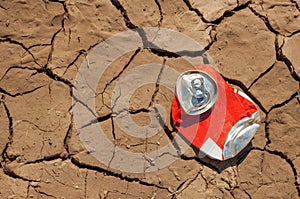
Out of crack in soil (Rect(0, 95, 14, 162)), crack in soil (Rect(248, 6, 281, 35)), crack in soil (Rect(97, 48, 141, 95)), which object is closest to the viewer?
crack in soil (Rect(0, 95, 14, 162))

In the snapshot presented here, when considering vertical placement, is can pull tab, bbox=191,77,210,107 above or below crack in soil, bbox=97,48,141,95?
below

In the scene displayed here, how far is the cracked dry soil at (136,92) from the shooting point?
10.5 feet

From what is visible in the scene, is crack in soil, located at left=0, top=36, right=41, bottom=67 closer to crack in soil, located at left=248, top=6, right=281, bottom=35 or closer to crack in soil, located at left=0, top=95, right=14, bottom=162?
crack in soil, located at left=0, top=95, right=14, bottom=162

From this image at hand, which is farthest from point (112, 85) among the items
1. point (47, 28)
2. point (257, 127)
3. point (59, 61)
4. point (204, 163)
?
point (257, 127)

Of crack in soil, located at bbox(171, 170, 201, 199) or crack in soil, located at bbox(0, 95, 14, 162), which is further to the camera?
crack in soil, located at bbox(171, 170, 201, 199)

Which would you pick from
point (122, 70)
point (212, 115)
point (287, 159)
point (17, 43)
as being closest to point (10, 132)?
point (17, 43)

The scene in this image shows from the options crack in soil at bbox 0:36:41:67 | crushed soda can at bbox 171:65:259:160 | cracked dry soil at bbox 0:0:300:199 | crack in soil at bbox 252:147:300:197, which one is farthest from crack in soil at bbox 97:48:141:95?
crack in soil at bbox 252:147:300:197

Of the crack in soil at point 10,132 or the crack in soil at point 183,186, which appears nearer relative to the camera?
the crack in soil at point 10,132

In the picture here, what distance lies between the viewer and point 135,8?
336 cm

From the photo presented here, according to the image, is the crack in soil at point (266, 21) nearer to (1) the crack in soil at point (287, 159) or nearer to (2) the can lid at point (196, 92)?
(2) the can lid at point (196, 92)

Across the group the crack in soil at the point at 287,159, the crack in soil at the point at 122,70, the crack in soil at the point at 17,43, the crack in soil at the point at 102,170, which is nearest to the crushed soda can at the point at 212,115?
the crack in soil at the point at 287,159

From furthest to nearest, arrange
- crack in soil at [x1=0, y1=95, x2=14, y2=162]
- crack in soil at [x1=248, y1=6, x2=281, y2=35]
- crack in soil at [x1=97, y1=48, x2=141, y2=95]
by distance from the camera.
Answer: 1. crack in soil at [x1=248, y1=6, x2=281, y2=35]
2. crack in soil at [x1=97, y1=48, x2=141, y2=95]
3. crack in soil at [x1=0, y1=95, x2=14, y2=162]

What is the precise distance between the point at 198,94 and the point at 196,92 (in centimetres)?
2

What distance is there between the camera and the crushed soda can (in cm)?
331
